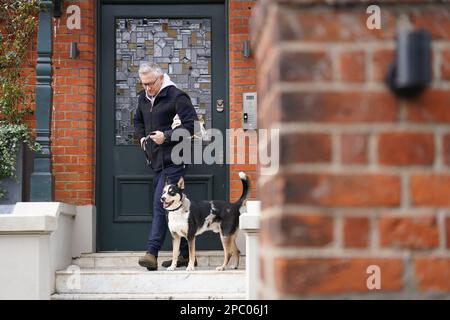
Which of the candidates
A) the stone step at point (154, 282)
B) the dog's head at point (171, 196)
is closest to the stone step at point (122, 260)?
the stone step at point (154, 282)

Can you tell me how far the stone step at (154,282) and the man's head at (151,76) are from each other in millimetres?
1689

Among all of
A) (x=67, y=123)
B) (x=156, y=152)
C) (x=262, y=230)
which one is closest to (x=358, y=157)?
(x=262, y=230)

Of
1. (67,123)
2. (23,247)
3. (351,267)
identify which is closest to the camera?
(351,267)

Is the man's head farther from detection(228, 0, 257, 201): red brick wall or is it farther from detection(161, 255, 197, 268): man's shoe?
detection(161, 255, 197, 268): man's shoe

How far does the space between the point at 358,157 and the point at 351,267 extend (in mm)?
213

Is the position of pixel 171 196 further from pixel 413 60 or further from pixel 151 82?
pixel 413 60

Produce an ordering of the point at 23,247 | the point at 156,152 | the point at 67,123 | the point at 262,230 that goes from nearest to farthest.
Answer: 1. the point at 262,230
2. the point at 23,247
3. the point at 156,152
4. the point at 67,123

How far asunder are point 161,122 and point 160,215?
862 millimetres

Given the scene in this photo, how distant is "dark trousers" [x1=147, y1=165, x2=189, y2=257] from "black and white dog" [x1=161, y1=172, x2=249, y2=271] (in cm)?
9

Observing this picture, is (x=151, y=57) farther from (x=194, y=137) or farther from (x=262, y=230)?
(x=262, y=230)

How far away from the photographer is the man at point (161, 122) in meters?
6.53

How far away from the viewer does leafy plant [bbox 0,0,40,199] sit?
7.05 m

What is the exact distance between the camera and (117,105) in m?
7.52

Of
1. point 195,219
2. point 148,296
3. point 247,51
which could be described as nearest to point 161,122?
point 195,219
